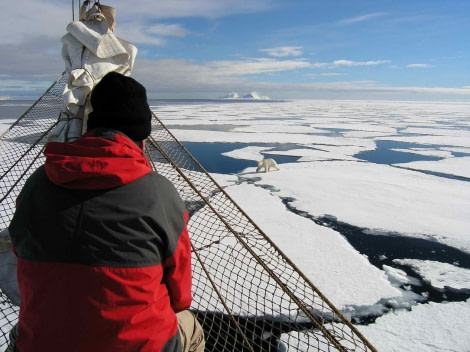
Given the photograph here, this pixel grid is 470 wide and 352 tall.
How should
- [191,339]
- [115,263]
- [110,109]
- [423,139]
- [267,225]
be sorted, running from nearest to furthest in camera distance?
1. [115,263]
2. [110,109]
3. [191,339]
4. [267,225]
5. [423,139]

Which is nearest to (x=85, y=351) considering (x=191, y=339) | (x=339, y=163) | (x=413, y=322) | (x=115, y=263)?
(x=115, y=263)

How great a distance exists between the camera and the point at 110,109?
909mm

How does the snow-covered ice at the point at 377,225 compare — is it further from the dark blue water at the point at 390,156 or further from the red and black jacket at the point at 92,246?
the red and black jacket at the point at 92,246

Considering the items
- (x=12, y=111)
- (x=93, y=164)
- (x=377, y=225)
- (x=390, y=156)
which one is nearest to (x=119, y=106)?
(x=93, y=164)

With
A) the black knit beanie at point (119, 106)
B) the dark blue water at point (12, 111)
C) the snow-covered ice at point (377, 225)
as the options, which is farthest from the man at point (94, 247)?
the dark blue water at point (12, 111)

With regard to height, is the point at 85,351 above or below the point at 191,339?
above

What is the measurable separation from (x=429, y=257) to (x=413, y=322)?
101 centimetres

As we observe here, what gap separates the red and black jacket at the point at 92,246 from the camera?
738 mm

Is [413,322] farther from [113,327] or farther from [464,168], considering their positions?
[464,168]

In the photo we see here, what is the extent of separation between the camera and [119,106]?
91 centimetres

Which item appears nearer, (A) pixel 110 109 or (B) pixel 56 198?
(B) pixel 56 198

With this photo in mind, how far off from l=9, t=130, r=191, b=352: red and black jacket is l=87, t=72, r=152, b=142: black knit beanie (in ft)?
0.36

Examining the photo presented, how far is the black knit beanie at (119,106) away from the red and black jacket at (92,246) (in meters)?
0.11

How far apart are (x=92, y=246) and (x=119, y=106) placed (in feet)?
1.17
